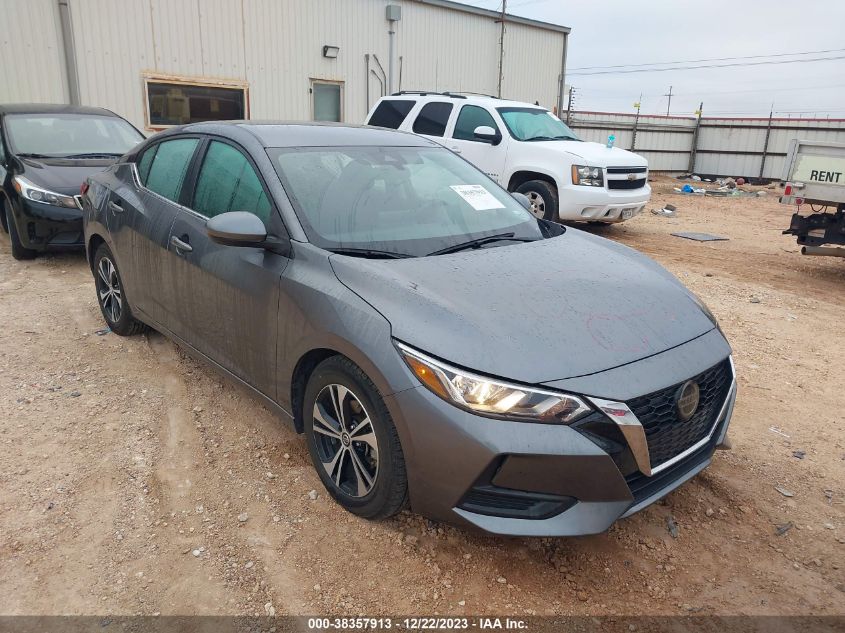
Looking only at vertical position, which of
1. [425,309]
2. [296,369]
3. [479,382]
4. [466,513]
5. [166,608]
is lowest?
[166,608]

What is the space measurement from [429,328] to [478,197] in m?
1.49

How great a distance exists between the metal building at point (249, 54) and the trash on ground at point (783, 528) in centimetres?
1130

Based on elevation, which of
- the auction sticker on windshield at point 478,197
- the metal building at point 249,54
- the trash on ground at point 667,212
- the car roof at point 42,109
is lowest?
the trash on ground at point 667,212

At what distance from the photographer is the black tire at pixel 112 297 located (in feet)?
15.5

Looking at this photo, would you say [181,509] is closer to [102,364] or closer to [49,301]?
[102,364]

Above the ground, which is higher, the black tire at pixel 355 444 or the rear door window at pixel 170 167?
the rear door window at pixel 170 167

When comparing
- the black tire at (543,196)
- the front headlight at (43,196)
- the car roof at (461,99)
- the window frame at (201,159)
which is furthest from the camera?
the car roof at (461,99)

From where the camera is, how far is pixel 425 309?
248cm

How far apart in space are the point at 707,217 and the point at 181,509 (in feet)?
42.3

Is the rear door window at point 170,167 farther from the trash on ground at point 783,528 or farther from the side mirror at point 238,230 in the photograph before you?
the trash on ground at point 783,528

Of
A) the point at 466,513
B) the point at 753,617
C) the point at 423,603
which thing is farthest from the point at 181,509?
the point at 753,617

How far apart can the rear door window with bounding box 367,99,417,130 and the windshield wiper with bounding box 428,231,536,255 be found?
721 centimetres

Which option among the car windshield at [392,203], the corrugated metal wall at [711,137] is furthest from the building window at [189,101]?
the corrugated metal wall at [711,137]

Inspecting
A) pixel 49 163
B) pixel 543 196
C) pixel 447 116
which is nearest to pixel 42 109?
pixel 49 163
